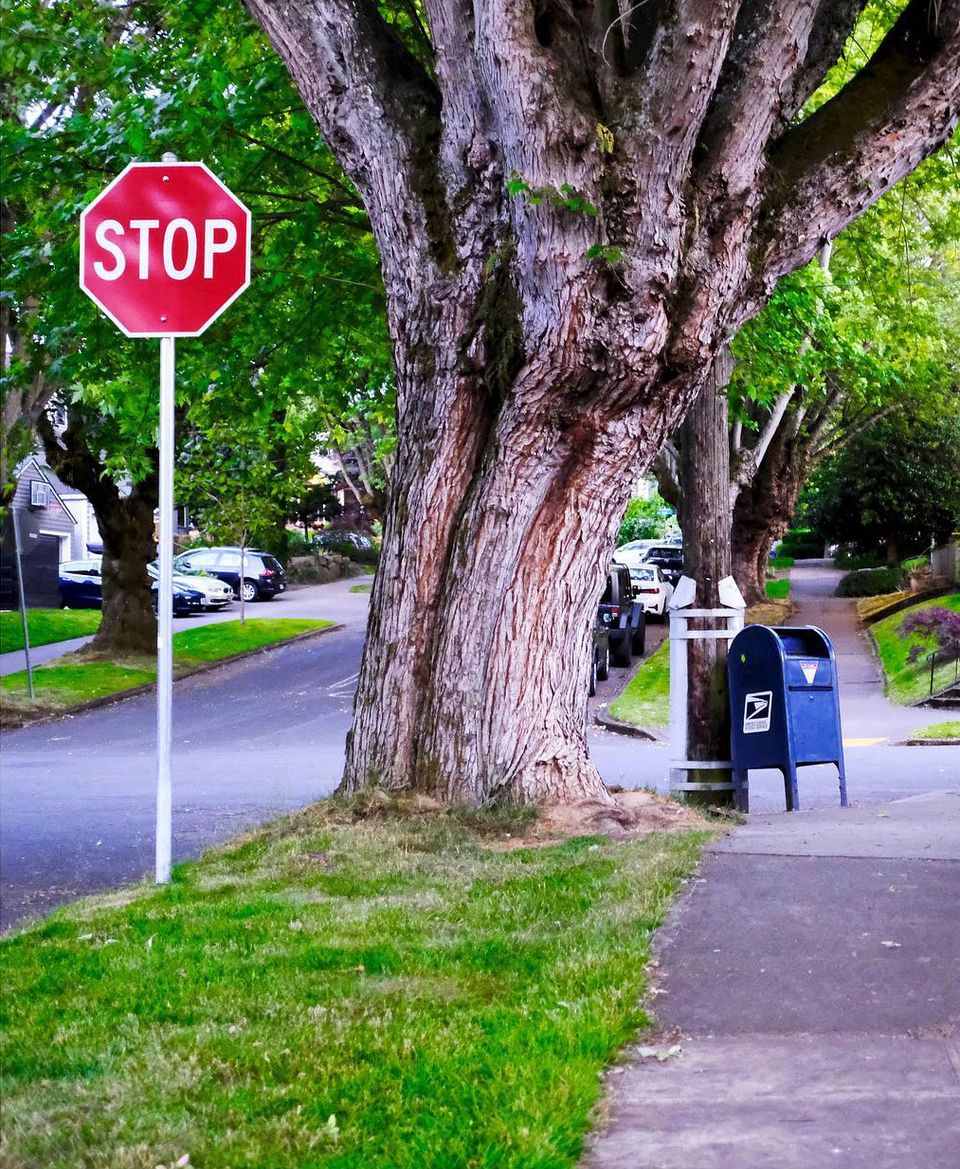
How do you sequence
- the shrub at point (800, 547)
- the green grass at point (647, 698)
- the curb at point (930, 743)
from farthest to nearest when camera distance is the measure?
1. the shrub at point (800, 547)
2. the green grass at point (647, 698)
3. the curb at point (930, 743)

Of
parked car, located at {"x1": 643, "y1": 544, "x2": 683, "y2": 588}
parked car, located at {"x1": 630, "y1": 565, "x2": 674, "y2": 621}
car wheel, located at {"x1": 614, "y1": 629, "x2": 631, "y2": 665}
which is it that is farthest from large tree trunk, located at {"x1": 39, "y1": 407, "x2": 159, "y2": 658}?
parked car, located at {"x1": 643, "y1": 544, "x2": 683, "y2": 588}

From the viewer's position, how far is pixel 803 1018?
4691 mm

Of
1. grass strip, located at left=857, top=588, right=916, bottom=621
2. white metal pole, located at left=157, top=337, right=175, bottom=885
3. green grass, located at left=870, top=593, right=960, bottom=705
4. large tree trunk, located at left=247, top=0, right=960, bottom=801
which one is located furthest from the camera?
grass strip, located at left=857, top=588, right=916, bottom=621

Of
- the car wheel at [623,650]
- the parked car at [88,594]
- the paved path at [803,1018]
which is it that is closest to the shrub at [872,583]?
the car wheel at [623,650]

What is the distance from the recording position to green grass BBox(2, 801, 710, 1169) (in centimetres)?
359

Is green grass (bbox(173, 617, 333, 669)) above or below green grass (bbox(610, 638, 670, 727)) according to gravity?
above

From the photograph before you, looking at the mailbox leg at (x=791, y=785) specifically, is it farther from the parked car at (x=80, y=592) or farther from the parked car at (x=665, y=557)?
the parked car at (x=80, y=592)

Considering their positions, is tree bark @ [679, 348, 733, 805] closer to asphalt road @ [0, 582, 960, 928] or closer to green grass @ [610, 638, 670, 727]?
asphalt road @ [0, 582, 960, 928]

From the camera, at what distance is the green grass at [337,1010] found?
141 inches

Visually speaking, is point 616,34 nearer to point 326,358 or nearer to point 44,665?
point 326,358

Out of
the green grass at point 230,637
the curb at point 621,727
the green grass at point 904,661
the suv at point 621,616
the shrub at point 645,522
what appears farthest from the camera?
the shrub at point 645,522

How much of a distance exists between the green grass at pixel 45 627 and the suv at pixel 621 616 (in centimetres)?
1376

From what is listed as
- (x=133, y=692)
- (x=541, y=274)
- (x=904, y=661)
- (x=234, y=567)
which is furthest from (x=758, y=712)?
(x=234, y=567)

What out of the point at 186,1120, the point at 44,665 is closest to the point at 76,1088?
the point at 186,1120
